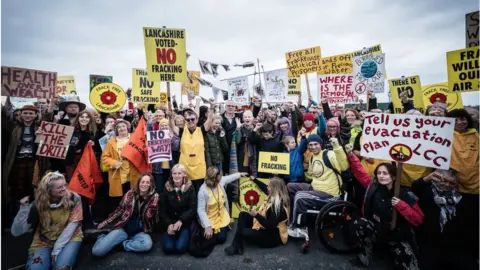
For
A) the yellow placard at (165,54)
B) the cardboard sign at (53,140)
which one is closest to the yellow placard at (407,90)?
the yellow placard at (165,54)

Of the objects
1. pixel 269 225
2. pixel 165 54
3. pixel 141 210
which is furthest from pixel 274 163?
pixel 165 54

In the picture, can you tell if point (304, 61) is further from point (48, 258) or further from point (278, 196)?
point (48, 258)

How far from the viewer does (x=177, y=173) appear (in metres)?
4.70

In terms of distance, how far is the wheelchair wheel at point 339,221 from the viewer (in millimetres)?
4273

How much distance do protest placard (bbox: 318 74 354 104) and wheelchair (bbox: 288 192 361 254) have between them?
3992 millimetres

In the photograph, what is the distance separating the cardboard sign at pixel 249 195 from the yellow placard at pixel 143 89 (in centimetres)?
386

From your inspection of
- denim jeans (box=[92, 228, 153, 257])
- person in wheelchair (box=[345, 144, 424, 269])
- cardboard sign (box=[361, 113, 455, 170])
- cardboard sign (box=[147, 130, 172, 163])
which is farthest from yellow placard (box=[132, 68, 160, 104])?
person in wheelchair (box=[345, 144, 424, 269])

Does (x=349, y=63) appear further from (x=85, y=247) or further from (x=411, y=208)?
(x=85, y=247)

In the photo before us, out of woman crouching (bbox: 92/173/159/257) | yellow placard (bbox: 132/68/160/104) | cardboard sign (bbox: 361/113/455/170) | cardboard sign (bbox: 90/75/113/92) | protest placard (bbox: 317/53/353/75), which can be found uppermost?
protest placard (bbox: 317/53/353/75)

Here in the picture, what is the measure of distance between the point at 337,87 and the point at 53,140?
7.08 metres

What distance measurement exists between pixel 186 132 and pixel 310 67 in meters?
5.74

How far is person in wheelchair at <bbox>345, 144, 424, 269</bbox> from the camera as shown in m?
3.69

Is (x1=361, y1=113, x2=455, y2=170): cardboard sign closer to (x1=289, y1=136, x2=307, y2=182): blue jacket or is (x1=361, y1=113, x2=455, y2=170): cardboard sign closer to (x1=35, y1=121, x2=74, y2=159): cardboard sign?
(x1=289, y1=136, x2=307, y2=182): blue jacket

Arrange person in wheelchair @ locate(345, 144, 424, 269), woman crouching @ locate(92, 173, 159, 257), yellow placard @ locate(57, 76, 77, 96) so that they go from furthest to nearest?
yellow placard @ locate(57, 76, 77, 96)
woman crouching @ locate(92, 173, 159, 257)
person in wheelchair @ locate(345, 144, 424, 269)
